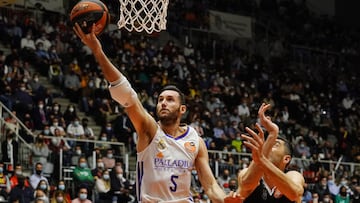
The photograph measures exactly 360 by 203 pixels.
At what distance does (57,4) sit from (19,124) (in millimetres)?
5667

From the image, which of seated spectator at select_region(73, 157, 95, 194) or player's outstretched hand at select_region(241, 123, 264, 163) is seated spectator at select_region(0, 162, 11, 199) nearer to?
seated spectator at select_region(73, 157, 95, 194)

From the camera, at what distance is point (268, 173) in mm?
6184

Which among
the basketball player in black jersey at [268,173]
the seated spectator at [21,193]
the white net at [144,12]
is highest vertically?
the white net at [144,12]

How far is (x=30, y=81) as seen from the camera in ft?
60.6

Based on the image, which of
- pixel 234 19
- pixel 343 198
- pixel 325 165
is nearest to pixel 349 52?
pixel 234 19

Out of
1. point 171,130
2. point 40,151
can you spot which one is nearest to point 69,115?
point 40,151

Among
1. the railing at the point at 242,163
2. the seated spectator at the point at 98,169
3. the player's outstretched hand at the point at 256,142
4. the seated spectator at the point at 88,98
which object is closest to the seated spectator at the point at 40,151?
the seated spectator at the point at 98,169

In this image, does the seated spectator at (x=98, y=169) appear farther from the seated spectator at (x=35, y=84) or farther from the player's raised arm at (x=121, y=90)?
the player's raised arm at (x=121, y=90)

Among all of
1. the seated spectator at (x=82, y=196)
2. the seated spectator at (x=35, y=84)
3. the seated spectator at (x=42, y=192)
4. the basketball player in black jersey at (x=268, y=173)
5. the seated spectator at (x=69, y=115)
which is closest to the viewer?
the basketball player in black jersey at (x=268, y=173)

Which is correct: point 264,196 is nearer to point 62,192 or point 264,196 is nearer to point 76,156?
point 62,192

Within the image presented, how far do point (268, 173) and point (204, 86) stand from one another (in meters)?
17.0

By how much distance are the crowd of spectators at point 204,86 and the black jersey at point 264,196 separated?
884 centimetres

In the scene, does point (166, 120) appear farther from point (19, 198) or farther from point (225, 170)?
point (225, 170)

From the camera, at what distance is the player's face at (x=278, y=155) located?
6790mm
